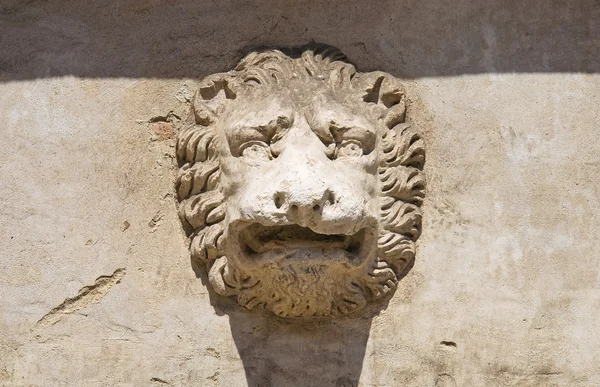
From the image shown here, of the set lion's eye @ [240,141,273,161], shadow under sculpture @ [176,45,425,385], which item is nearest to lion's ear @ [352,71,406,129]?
shadow under sculpture @ [176,45,425,385]

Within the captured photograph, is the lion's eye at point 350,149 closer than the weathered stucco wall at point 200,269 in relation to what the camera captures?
Yes

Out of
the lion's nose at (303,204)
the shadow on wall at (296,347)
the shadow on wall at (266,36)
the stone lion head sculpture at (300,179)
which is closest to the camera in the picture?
the lion's nose at (303,204)

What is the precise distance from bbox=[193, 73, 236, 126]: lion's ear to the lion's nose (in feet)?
1.49

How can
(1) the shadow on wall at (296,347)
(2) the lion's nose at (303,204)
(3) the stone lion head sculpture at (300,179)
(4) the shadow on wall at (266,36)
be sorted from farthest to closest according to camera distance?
(4) the shadow on wall at (266,36) < (1) the shadow on wall at (296,347) < (3) the stone lion head sculpture at (300,179) < (2) the lion's nose at (303,204)

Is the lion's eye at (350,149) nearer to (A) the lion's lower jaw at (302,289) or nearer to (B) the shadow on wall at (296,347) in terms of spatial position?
(A) the lion's lower jaw at (302,289)

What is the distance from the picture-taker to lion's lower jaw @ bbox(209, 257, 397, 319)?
176 inches

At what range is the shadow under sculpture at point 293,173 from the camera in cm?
443

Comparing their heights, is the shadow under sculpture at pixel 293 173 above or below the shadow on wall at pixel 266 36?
below

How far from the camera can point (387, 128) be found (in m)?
4.62

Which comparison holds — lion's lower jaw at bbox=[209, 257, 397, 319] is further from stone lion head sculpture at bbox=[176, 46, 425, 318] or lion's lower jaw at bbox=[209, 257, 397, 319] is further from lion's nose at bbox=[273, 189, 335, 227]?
lion's nose at bbox=[273, 189, 335, 227]

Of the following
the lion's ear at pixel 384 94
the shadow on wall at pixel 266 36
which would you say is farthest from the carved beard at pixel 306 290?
the shadow on wall at pixel 266 36

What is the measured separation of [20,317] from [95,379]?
0.30 metres

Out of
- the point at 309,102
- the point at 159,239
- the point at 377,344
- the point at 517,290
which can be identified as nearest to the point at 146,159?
the point at 159,239

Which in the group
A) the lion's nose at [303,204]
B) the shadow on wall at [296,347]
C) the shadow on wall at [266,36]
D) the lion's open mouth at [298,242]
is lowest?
the shadow on wall at [296,347]
